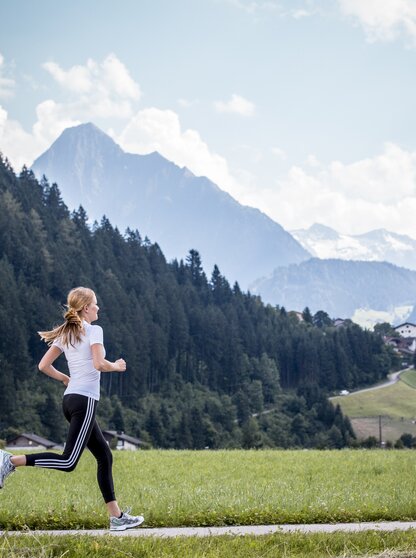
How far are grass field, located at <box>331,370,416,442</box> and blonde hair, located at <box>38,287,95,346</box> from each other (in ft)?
411

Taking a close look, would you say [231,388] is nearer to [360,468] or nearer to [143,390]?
[143,390]

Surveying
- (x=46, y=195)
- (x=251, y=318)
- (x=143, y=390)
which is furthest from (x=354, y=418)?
(x=46, y=195)

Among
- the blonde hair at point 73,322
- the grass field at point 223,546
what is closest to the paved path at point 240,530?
the grass field at point 223,546

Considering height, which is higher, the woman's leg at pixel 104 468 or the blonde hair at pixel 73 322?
the blonde hair at pixel 73 322

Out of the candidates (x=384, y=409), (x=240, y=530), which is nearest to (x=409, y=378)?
(x=384, y=409)

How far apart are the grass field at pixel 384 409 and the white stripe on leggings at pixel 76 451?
12534 cm

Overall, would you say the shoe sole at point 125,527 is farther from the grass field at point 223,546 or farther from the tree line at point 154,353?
the tree line at point 154,353

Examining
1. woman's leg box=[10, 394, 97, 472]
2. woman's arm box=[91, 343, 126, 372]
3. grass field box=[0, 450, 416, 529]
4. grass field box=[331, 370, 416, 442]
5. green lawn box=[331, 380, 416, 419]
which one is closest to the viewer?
woman's arm box=[91, 343, 126, 372]

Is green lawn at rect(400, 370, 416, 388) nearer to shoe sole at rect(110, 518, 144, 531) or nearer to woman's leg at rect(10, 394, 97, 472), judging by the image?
shoe sole at rect(110, 518, 144, 531)

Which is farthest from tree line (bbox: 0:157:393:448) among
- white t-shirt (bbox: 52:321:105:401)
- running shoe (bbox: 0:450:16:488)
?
running shoe (bbox: 0:450:16:488)

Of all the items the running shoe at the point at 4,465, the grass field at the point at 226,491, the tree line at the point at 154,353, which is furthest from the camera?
the tree line at the point at 154,353

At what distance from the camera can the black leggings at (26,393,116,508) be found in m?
9.02

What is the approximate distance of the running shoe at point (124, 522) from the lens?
938 centimetres

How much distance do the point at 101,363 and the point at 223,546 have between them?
2506 mm
